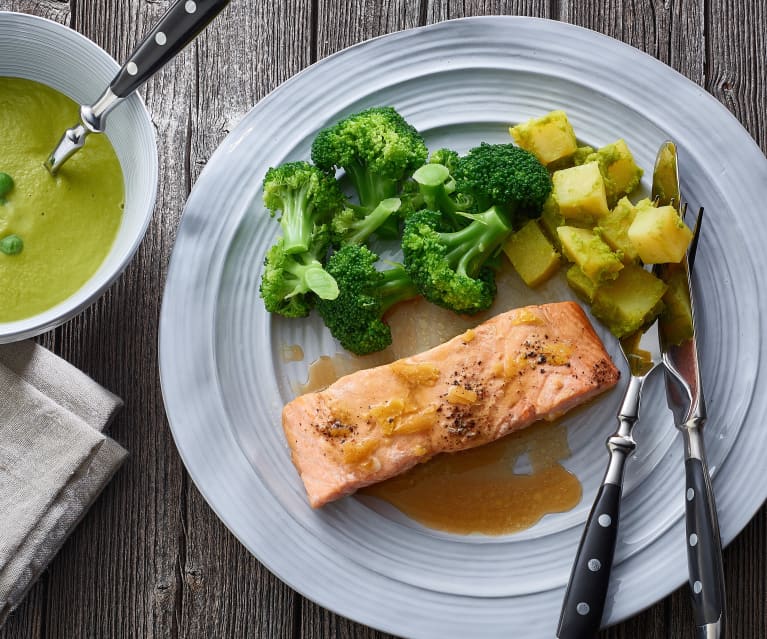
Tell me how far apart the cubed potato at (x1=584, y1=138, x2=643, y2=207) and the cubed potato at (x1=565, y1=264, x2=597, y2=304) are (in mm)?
305

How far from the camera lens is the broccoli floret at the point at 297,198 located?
306 cm

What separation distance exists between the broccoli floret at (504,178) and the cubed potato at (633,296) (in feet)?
1.33

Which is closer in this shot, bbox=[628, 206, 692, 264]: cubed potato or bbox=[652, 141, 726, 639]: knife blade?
bbox=[652, 141, 726, 639]: knife blade

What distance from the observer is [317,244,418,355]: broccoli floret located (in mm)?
3014

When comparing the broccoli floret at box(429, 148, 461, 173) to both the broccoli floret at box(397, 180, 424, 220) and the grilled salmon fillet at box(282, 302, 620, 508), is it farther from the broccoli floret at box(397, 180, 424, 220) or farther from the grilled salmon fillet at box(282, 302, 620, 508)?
the grilled salmon fillet at box(282, 302, 620, 508)

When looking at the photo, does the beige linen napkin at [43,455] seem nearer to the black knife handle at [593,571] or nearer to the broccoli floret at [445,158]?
the broccoli floret at [445,158]

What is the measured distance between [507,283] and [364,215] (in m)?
0.65

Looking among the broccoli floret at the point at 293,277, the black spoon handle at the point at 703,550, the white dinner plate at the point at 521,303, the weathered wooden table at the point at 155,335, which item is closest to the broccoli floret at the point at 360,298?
the broccoli floret at the point at 293,277

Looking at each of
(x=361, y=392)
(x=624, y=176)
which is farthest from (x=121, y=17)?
(x=624, y=176)

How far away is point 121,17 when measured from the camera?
3.47m

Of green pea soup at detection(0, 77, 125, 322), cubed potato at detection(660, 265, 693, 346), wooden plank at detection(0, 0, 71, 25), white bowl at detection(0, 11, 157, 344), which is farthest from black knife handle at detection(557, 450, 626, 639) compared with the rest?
wooden plank at detection(0, 0, 71, 25)

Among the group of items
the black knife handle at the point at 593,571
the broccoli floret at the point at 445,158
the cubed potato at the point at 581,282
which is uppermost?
the broccoli floret at the point at 445,158

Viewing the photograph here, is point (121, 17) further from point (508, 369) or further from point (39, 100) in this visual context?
point (508, 369)

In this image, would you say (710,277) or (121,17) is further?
(121,17)
